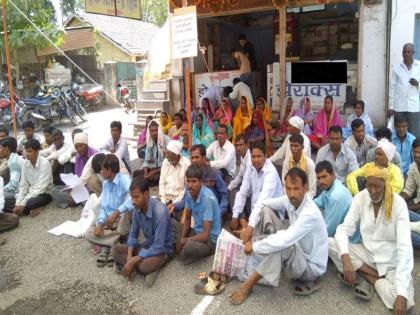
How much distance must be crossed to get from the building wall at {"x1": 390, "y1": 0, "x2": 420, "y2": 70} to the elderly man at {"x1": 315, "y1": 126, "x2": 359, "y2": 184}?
2875mm

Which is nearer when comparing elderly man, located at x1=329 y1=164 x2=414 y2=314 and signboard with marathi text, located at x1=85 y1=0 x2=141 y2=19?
elderly man, located at x1=329 y1=164 x2=414 y2=314

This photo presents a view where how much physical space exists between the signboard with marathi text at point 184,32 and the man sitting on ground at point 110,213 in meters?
1.40

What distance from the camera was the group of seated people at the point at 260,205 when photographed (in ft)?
10.4

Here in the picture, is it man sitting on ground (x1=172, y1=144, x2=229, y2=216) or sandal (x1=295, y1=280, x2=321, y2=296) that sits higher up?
man sitting on ground (x1=172, y1=144, x2=229, y2=216)

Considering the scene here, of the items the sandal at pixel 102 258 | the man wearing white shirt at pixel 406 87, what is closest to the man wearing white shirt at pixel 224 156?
the sandal at pixel 102 258

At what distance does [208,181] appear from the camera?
4.61 metres

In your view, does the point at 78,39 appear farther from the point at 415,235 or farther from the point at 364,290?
the point at 364,290

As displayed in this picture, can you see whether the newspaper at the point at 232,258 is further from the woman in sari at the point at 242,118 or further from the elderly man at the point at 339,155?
the woman in sari at the point at 242,118

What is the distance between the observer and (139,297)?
3.56 m

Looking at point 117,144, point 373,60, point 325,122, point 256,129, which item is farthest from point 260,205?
point 373,60

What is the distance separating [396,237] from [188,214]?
74.1 inches

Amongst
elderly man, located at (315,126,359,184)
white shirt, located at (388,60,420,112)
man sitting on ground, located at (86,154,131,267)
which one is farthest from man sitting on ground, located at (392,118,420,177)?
man sitting on ground, located at (86,154,131,267)

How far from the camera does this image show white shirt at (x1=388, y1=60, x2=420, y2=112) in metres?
6.07

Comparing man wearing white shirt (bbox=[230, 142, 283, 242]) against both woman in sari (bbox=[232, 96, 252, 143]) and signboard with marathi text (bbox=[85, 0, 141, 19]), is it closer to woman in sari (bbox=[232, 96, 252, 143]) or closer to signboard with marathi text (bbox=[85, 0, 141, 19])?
woman in sari (bbox=[232, 96, 252, 143])
